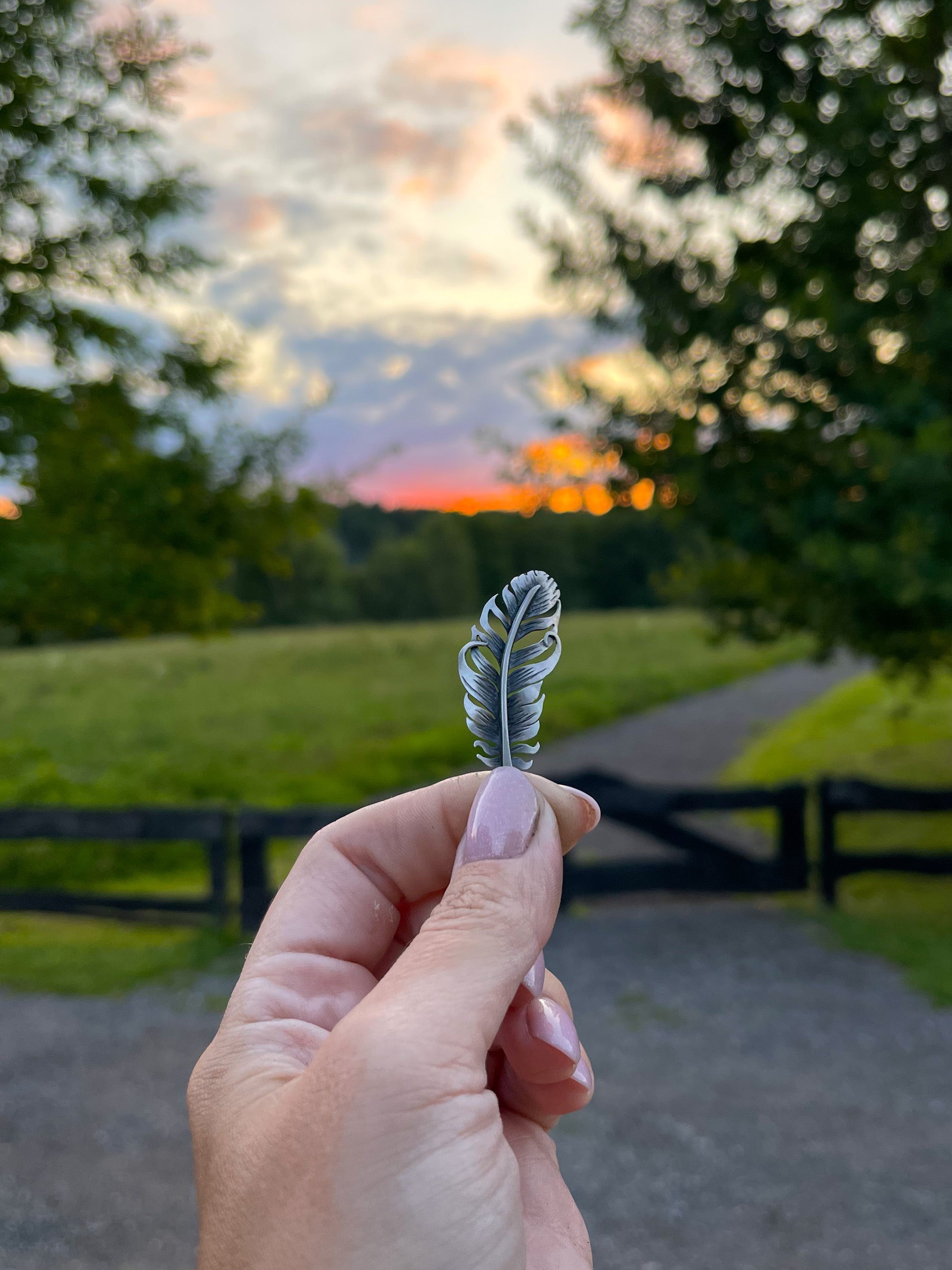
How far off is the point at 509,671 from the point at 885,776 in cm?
1232

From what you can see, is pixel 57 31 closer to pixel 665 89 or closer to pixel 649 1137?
pixel 665 89

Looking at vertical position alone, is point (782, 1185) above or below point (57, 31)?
below

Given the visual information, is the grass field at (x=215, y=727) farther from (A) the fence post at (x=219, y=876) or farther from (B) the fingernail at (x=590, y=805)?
(B) the fingernail at (x=590, y=805)

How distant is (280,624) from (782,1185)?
112 feet

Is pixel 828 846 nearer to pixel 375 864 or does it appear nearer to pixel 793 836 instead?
pixel 793 836

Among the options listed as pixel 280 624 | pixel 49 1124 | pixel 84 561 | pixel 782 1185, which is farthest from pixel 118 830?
pixel 280 624

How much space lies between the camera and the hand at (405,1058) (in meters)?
1.33

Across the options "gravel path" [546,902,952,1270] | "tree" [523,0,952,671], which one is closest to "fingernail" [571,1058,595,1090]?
"gravel path" [546,902,952,1270]

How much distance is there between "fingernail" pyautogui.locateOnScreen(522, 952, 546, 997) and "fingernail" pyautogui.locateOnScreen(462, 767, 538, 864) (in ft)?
0.80

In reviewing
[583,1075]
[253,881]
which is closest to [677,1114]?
[583,1075]

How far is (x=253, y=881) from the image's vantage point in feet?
25.1

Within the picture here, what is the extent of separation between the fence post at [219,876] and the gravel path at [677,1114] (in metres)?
0.78

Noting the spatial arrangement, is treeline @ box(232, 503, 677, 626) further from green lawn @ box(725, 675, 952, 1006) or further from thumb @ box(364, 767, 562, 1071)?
thumb @ box(364, 767, 562, 1071)

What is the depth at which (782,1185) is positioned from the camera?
173 inches
